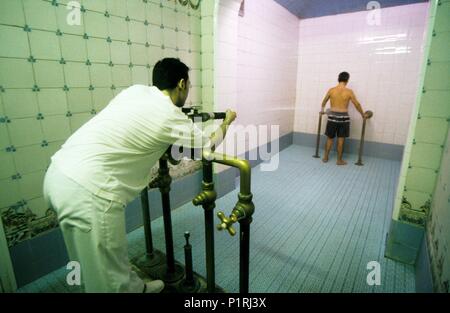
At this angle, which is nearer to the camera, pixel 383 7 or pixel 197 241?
pixel 197 241

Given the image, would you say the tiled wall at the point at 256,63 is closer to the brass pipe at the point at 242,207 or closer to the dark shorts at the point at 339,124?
the dark shorts at the point at 339,124

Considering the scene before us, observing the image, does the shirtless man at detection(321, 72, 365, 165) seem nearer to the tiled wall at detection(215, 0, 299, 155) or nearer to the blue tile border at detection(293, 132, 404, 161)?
the blue tile border at detection(293, 132, 404, 161)

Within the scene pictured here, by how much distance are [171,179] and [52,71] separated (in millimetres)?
1286

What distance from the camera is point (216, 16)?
3027mm

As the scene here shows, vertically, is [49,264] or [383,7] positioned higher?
[383,7]

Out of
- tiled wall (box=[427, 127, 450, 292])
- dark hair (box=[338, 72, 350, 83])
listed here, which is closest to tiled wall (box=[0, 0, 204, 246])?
tiled wall (box=[427, 127, 450, 292])

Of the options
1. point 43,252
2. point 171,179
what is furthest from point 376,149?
point 43,252

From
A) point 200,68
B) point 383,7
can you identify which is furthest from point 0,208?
point 383,7

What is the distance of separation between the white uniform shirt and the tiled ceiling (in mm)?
4623

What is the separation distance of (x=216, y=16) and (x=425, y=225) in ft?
10.1

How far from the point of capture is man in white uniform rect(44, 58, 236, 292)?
1.30m

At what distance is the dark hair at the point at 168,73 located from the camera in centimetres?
164

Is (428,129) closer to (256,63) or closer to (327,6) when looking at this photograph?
(256,63)

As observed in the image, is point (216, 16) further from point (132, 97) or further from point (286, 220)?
point (286, 220)
